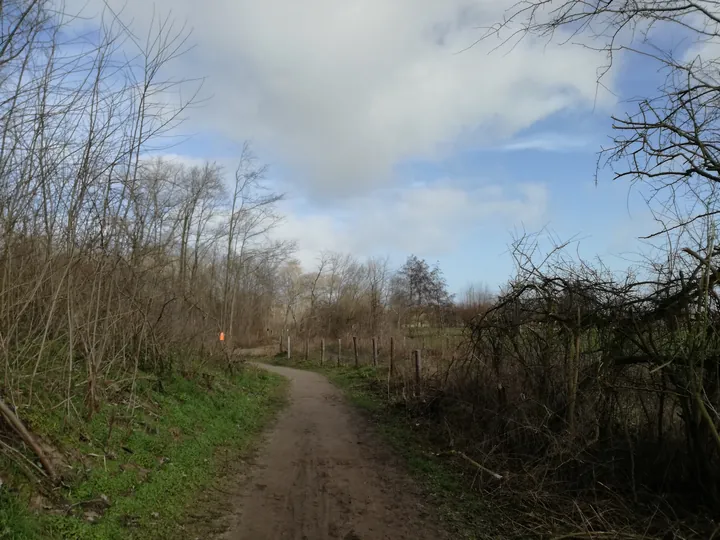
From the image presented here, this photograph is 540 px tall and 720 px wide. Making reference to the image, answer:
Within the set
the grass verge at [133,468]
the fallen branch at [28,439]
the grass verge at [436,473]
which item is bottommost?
the grass verge at [436,473]

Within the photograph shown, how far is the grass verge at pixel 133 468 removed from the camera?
457cm

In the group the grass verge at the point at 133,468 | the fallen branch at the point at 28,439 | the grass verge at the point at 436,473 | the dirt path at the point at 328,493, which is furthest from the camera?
the grass verge at the point at 436,473

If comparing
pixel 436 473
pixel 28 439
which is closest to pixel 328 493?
pixel 436 473

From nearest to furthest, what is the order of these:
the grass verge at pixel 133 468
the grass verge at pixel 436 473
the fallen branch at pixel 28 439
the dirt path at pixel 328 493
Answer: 1. the grass verge at pixel 133 468
2. the fallen branch at pixel 28 439
3. the dirt path at pixel 328 493
4. the grass verge at pixel 436 473

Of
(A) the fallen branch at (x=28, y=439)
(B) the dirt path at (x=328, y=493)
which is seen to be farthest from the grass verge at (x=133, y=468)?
(B) the dirt path at (x=328, y=493)

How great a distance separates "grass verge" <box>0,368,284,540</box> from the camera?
457 cm

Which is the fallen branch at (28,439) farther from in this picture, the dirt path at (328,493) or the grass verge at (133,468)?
the dirt path at (328,493)

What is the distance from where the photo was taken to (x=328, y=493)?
22.7ft

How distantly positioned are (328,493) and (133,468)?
8.60 ft

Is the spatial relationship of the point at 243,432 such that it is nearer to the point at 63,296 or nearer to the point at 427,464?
the point at 427,464

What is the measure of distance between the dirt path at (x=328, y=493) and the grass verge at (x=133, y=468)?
0.73m

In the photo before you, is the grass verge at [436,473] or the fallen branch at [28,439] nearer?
the fallen branch at [28,439]

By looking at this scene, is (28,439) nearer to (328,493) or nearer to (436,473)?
(328,493)

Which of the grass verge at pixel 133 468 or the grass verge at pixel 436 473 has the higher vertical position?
the grass verge at pixel 133 468
